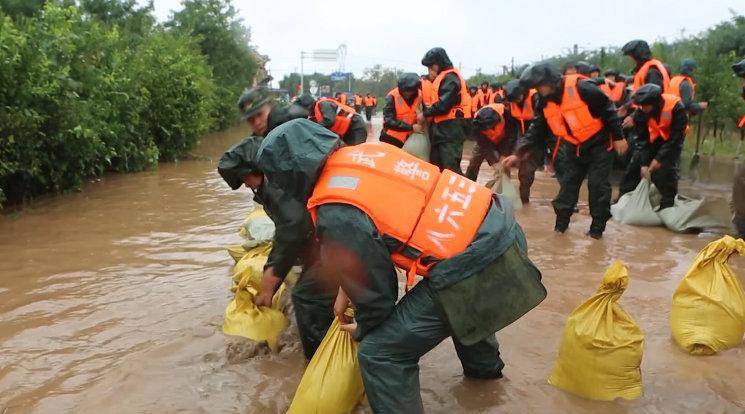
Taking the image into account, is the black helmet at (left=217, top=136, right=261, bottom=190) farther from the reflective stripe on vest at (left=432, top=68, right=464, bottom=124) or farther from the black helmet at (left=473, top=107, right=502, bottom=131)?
the black helmet at (left=473, top=107, right=502, bottom=131)

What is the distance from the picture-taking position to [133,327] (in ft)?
12.4

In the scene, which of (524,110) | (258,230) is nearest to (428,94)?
(524,110)

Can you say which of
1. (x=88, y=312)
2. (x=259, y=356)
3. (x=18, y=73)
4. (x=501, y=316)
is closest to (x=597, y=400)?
(x=501, y=316)

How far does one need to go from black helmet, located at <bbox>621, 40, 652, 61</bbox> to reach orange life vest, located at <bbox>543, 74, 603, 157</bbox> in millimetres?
2355

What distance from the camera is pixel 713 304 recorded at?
3088 millimetres

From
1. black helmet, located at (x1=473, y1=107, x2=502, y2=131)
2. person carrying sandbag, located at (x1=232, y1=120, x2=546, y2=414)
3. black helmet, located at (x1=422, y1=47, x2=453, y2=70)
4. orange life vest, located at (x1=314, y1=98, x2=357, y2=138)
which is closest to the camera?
person carrying sandbag, located at (x1=232, y1=120, x2=546, y2=414)

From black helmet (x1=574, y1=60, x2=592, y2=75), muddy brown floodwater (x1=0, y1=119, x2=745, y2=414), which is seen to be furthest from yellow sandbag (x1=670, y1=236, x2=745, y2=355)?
black helmet (x1=574, y1=60, x2=592, y2=75)

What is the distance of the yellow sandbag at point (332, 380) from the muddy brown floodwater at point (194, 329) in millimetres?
321

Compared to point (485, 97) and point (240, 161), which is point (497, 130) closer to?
point (240, 161)

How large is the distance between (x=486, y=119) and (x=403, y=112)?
1025mm

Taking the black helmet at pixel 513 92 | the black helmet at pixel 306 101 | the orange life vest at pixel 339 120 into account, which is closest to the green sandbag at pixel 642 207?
the black helmet at pixel 513 92

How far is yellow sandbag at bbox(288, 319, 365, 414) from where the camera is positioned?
8.37 ft

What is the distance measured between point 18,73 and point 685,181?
8.77 metres

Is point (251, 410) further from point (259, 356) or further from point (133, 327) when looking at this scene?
point (133, 327)
